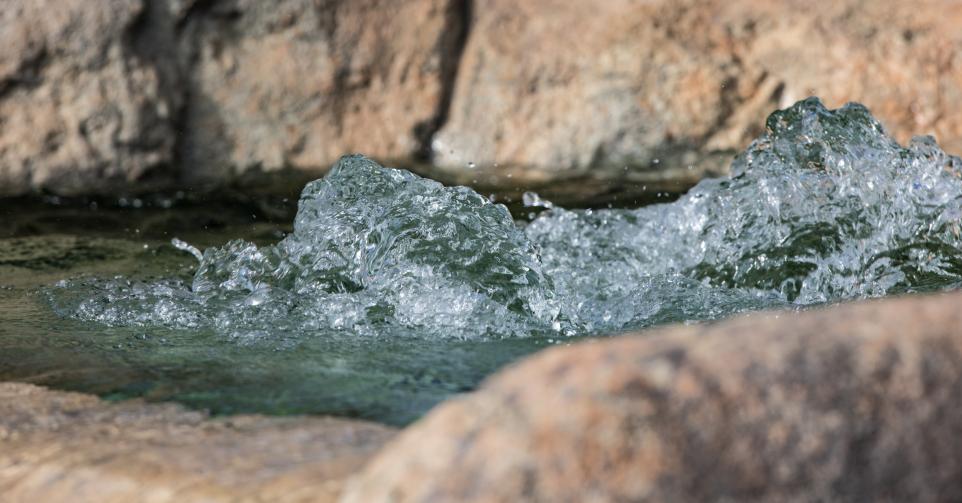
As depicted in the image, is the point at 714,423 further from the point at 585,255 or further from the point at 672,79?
the point at 672,79

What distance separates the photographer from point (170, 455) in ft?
5.69

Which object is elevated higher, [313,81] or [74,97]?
[313,81]

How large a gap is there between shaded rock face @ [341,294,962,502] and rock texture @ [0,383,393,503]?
1.18 feet

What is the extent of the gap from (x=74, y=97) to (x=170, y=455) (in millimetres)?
3340

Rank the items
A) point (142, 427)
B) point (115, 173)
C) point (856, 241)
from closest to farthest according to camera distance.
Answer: point (142, 427) → point (856, 241) → point (115, 173)

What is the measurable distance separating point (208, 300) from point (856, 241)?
1611 millimetres

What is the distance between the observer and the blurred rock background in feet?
15.7

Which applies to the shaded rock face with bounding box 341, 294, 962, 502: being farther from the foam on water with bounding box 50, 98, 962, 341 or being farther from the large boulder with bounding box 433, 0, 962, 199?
the large boulder with bounding box 433, 0, 962, 199

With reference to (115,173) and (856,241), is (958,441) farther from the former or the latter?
(115,173)

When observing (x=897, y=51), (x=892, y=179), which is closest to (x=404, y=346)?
(x=892, y=179)

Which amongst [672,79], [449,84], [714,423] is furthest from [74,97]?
[714,423]

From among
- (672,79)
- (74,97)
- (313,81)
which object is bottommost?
(74,97)

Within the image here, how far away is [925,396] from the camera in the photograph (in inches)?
49.0

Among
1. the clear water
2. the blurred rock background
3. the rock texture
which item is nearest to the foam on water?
the clear water
